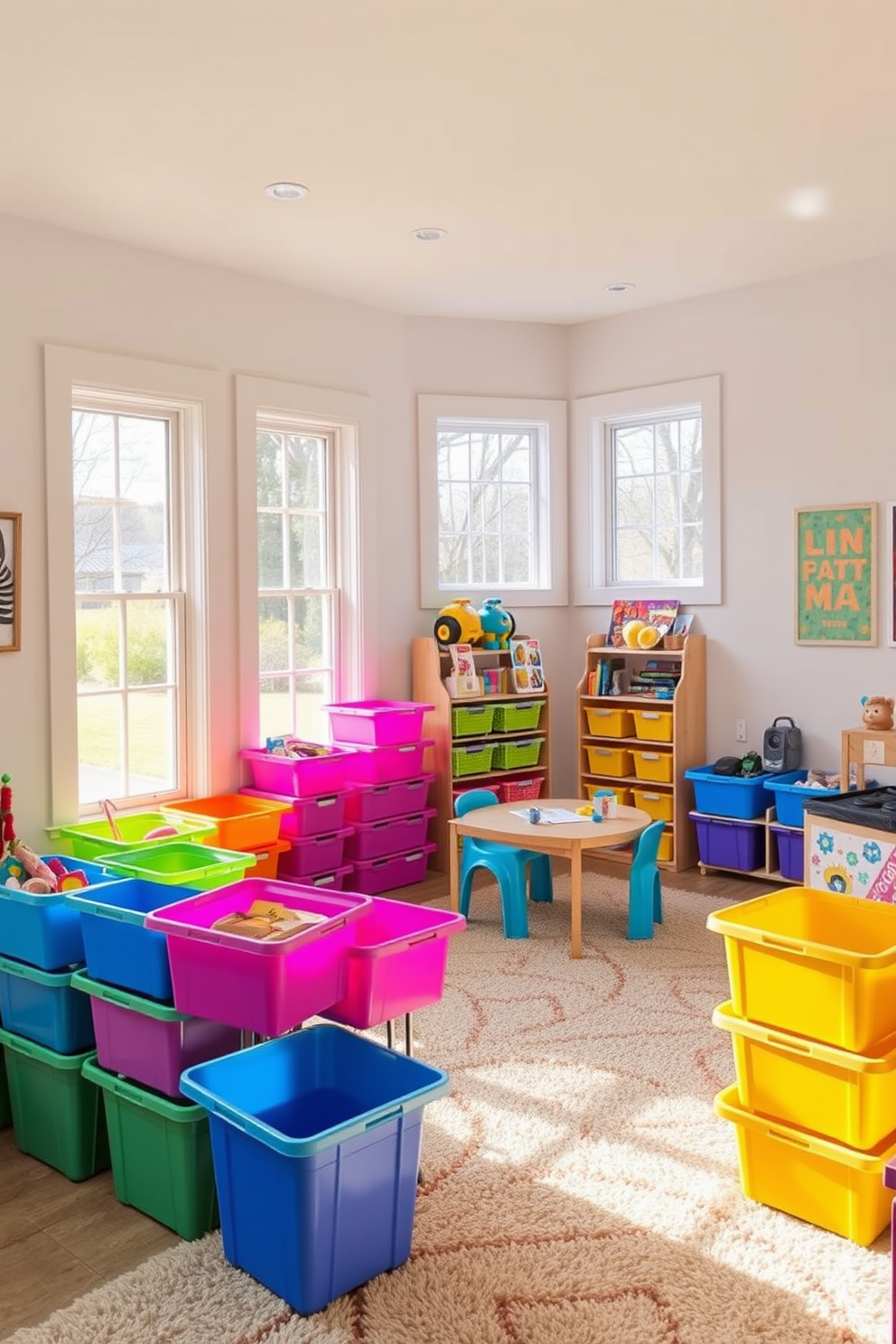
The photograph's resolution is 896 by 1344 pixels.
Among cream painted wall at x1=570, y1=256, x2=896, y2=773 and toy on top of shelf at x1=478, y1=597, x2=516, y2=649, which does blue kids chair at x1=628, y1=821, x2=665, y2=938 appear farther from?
toy on top of shelf at x1=478, y1=597, x2=516, y2=649

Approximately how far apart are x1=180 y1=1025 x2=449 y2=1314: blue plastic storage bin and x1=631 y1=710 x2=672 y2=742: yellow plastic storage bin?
3.39m

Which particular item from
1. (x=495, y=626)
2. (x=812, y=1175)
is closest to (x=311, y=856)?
(x=495, y=626)

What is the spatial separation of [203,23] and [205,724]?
287 cm

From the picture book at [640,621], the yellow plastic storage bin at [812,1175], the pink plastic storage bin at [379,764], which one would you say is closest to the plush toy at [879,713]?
the picture book at [640,621]

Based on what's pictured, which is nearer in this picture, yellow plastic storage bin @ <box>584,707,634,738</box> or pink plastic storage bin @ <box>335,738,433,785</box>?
pink plastic storage bin @ <box>335,738,433,785</box>

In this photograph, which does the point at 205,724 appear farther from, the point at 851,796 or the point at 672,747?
the point at 851,796

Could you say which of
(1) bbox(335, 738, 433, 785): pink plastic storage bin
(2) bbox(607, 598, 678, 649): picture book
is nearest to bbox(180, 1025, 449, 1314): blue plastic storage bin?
(1) bbox(335, 738, 433, 785): pink plastic storage bin

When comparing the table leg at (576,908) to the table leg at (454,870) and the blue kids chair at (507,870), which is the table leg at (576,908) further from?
the table leg at (454,870)

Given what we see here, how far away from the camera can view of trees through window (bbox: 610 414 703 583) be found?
234 inches

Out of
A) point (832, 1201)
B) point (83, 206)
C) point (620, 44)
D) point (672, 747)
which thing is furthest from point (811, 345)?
point (832, 1201)

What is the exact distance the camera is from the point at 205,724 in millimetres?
4938

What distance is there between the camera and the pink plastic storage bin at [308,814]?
4.92m

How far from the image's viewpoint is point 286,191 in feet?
13.1

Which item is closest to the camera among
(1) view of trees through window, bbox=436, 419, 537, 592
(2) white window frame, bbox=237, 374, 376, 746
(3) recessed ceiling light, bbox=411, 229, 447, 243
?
(3) recessed ceiling light, bbox=411, 229, 447, 243
